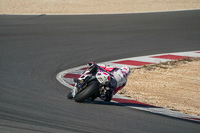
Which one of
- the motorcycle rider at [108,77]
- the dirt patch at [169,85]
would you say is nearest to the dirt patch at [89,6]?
the dirt patch at [169,85]

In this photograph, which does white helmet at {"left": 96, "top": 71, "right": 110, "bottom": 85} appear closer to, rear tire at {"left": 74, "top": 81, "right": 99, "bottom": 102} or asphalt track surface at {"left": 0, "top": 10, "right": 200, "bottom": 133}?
rear tire at {"left": 74, "top": 81, "right": 99, "bottom": 102}

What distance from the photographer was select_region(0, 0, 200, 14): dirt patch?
67.8 ft

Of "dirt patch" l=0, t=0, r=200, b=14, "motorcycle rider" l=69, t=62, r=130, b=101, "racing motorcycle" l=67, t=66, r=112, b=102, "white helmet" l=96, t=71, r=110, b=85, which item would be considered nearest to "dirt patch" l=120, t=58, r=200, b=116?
"motorcycle rider" l=69, t=62, r=130, b=101

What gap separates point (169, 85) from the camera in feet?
30.6

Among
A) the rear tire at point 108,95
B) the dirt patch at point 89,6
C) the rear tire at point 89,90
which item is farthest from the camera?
the dirt patch at point 89,6

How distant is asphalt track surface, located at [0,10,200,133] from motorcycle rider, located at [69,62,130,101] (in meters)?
0.23

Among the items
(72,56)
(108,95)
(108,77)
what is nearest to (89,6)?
(72,56)

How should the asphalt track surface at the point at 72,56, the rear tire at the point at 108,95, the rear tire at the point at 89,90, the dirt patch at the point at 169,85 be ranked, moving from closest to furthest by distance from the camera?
the asphalt track surface at the point at 72,56
the rear tire at the point at 89,90
the rear tire at the point at 108,95
the dirt patch at the point at 169,85

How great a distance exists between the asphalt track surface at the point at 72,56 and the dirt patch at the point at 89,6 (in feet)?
5.04

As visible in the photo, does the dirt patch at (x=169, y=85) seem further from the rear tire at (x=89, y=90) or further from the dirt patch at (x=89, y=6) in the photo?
the dirt patch at (x=89, y=6)

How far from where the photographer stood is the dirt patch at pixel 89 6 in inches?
814

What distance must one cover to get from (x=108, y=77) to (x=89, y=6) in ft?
50.0

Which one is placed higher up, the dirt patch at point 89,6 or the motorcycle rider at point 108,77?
the dirt patch at point 89,6

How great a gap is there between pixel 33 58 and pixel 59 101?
4.52 m
